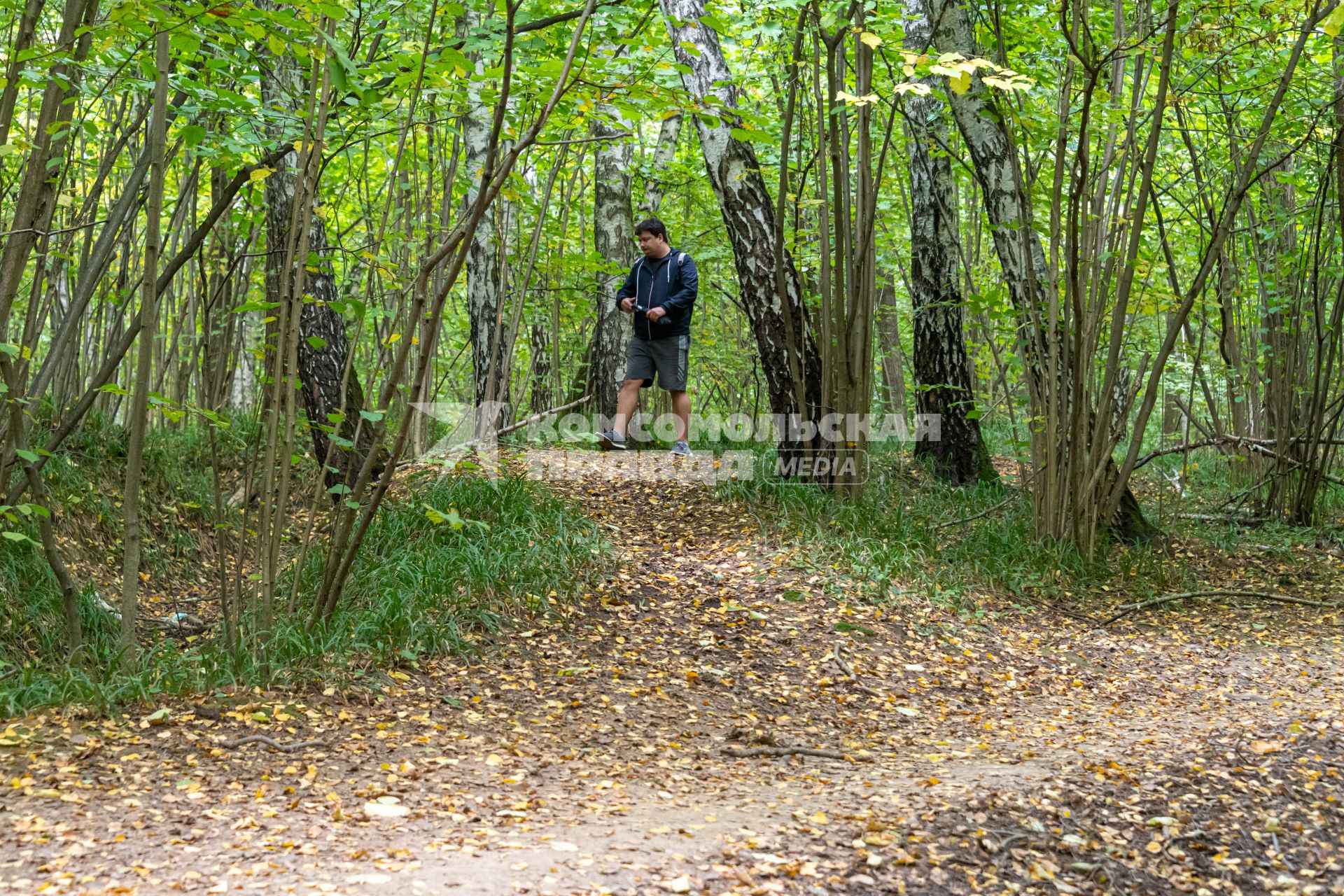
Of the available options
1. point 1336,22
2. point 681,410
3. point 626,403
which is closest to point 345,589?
point 626,403

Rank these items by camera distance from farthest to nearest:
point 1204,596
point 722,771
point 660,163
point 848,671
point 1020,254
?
point 660,163
point 1020,254
point 1204,596
point 848,671
point 722,771

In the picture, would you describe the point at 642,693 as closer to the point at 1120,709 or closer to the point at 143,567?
the point at 1120,709

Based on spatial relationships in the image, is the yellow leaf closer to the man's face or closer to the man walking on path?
the man walking on path

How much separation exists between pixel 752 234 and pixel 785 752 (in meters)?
3.90

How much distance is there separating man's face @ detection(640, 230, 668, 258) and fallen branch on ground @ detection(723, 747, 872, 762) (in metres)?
3.97

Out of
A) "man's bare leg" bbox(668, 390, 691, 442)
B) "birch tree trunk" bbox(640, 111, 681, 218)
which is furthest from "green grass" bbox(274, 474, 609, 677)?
"birch tree trunk" bbox(640, 111, 681, 218)

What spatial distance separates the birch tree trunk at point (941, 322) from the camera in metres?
7.39

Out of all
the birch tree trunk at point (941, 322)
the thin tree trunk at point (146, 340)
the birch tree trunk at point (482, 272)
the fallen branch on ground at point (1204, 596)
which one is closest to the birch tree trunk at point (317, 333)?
the birch tree trunk at point (482, 272)

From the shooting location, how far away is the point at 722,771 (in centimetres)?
343

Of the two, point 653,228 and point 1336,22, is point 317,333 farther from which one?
point 1336,22

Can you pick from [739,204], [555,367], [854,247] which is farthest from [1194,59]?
[555,367]

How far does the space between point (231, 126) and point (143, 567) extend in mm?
2529

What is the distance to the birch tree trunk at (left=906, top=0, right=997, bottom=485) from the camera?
24.2ft

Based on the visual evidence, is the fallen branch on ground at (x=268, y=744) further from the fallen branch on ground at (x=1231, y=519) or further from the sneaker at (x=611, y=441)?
the fallen branch on ground at (x=1231, y=519)
